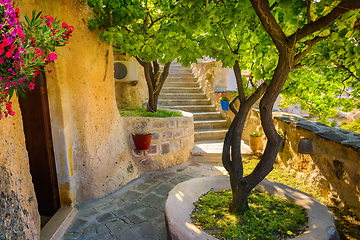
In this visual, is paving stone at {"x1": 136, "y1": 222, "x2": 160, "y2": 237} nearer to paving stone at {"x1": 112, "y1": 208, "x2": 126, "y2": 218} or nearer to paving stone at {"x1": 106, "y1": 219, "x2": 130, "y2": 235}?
paving stone at {"x1": 106, "y1": 219, "x2": 130, "y2": 235}

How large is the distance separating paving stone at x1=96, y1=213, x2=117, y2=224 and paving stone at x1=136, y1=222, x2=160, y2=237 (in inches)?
15.2

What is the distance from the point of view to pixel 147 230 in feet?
7.54

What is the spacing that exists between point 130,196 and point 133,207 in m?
0.30

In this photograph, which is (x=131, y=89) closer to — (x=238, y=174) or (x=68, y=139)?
(x=68, y=139)

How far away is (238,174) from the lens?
1.99 m

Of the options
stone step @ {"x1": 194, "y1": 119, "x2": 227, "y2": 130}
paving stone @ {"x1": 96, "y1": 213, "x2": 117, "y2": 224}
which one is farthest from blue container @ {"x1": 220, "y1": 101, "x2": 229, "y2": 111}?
paving stone @ {"x1": 96, "y1": 213, "x2": 117, "y2": 224}

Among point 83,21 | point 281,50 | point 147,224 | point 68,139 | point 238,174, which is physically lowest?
point 147,224

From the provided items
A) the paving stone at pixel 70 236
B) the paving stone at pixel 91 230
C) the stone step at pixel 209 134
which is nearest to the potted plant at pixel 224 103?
the stone step at pixel 209 134

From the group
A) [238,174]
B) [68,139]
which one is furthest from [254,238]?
[68,139]

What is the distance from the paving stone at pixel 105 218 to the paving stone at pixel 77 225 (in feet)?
0.53

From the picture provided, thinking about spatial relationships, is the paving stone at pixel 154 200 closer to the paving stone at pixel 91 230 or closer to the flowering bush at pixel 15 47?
the paving stone at pixel 91 230

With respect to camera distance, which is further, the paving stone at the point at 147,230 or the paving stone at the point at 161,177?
the paving stone at the point at 161,177

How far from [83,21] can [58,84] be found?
91 cm

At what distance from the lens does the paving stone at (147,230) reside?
87.9 inches
